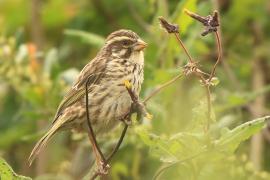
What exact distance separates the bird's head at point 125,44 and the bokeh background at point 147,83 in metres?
0.27

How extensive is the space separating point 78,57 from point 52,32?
0.42 m

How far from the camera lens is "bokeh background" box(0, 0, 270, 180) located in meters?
5.14

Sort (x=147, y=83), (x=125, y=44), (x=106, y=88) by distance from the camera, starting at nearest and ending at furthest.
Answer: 1. (x=106, y=88)
2. (x=125, y=44)
3. (x=147, y=83)

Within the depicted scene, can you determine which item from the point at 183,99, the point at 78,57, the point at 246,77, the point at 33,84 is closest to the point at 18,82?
the point at 33,84

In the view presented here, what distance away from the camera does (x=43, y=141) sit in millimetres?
5145

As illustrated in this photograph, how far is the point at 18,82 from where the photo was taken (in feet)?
20.5

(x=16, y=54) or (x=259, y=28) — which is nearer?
(x=16, y=54)

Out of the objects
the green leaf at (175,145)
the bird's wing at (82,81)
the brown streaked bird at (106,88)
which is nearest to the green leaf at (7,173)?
the green leaf at (175,145)

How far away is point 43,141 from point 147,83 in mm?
1022

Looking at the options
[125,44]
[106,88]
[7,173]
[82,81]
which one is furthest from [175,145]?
[125,44]

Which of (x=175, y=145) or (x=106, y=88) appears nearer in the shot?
(x=175, y=145)

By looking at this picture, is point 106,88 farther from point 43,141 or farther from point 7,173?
point 7,173

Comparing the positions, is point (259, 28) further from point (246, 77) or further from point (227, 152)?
point (227, 152)

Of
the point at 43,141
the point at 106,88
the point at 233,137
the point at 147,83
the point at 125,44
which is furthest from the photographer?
the point at 147,83
